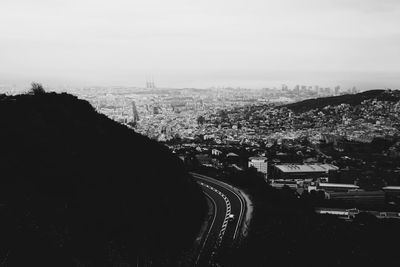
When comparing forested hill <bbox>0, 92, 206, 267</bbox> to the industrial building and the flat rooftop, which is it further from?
the flat rooftop

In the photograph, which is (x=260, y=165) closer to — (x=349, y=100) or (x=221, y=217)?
(x=221, y=217)

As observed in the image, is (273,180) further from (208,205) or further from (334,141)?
(334,141)

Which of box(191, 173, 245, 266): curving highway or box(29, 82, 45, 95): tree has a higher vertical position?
box(29, 82, 45, 95): tree

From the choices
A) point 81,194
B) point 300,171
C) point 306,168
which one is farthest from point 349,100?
point 81,194

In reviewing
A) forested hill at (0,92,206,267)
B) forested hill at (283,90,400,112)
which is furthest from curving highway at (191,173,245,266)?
forested hill at (283,90,400,112)

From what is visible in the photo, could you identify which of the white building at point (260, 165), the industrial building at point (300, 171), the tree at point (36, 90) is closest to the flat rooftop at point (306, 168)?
the industrial building at point (300, 171)
